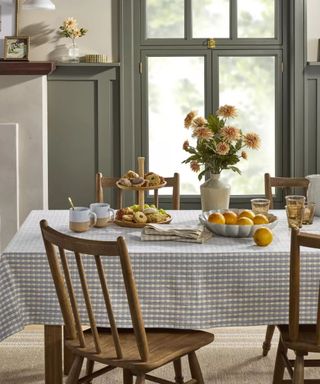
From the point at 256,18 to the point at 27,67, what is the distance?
164 centimetres

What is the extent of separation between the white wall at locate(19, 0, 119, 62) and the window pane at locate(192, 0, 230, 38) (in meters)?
0.56

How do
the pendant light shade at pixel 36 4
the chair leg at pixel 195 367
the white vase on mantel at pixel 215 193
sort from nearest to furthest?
the chair leg at pixel 195 367, the white vase on mantel at pixel 215 193, the pendant light shade at pixel 36 4

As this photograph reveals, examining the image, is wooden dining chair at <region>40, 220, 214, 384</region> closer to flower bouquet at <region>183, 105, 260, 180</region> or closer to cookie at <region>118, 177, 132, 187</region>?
cookie at <region>118, 177, 132, 187</region>

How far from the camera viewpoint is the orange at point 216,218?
312 centimetres

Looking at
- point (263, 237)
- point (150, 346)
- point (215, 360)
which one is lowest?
point (215, 360)

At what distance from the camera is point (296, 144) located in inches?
230

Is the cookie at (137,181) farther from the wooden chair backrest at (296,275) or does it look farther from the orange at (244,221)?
the wooden chair backrest at (296,275)

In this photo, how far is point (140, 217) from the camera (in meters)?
3.32

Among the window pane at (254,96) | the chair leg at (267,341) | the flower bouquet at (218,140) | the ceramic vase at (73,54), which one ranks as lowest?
the chair leg at (267,341)

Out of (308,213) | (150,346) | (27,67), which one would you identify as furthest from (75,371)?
(27,67)

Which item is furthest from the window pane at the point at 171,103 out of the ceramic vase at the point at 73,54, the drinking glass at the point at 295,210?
the drinking glass at the point at 295,210

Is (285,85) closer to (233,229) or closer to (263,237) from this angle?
(233,229)

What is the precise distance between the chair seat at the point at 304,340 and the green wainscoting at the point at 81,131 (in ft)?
10.4

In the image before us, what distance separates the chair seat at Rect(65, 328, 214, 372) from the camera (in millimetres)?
2545
